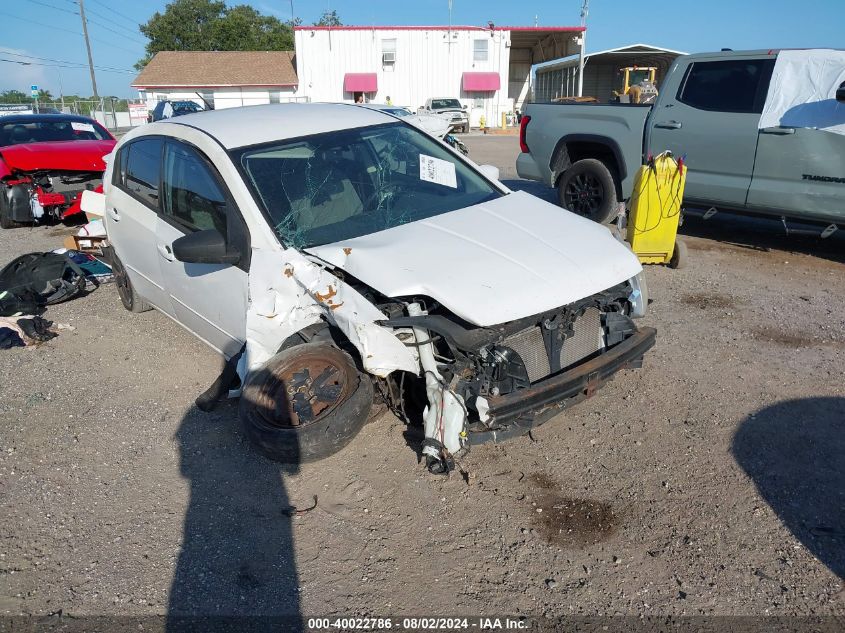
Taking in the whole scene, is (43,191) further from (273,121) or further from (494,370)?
(494,370)

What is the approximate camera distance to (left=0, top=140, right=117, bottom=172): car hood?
904 centimetres

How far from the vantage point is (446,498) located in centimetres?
323

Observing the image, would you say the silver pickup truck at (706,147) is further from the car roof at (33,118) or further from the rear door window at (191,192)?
the car roof at (33,118)

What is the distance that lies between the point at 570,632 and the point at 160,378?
11.3ft

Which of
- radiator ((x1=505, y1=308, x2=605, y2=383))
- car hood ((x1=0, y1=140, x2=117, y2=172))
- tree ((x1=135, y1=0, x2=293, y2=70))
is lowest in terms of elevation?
radiator ((x1=505, y1=308, x2=605, y2=383))

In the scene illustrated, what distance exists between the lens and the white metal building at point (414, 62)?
38.9 metres

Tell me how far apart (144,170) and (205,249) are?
5.49ft

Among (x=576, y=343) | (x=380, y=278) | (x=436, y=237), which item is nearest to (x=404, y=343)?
(x=380, y=278)

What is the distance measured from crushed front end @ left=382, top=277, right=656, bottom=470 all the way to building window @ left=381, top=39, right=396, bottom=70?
39.3 metres

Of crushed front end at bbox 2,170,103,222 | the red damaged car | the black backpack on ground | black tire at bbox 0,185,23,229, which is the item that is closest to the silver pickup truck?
the black backpack on ground

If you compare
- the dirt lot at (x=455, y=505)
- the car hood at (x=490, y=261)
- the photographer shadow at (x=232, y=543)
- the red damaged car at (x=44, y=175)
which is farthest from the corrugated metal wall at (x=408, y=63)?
the photographer shadow at (x=232, y=543)

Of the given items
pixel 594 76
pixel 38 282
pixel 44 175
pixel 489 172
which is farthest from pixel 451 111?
pixel 489 172

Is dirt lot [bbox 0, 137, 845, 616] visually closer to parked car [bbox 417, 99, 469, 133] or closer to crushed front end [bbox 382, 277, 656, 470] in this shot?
crushed front end [bbox 382, 277, 656, 470]

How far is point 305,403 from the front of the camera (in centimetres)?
340
